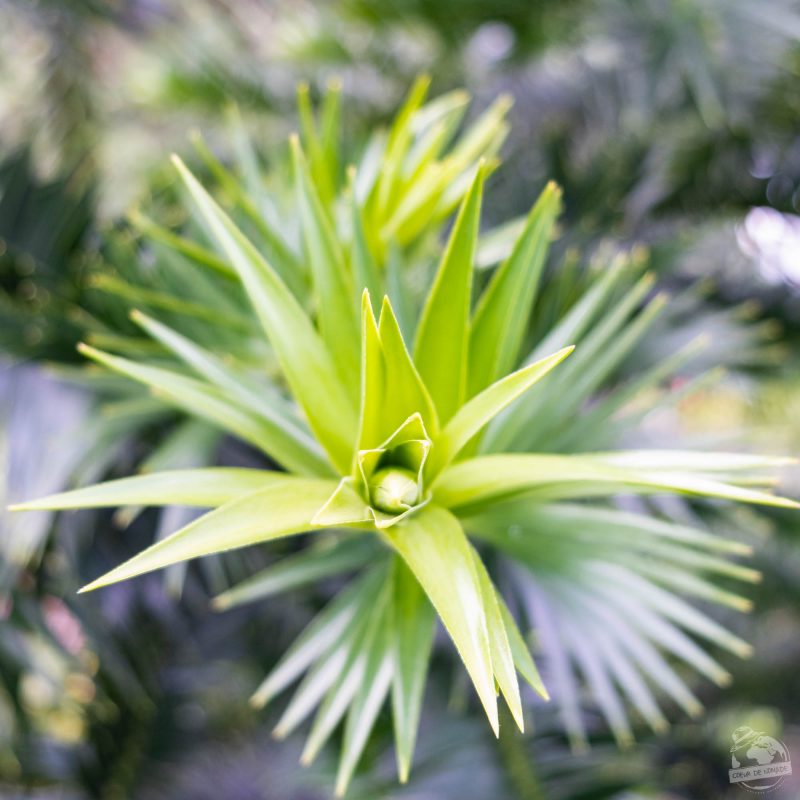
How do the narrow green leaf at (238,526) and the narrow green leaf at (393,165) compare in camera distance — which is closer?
the narrow green leaf at (238,526)

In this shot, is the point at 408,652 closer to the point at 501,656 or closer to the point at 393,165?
the point at 501,656

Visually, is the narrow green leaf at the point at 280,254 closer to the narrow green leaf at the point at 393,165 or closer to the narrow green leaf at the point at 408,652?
the narrow green leaf at the point at 393,165

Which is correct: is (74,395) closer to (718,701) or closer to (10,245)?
(10,245)

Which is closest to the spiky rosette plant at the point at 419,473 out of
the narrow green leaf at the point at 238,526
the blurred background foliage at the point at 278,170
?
the narrow green leaf at the point at 238,526

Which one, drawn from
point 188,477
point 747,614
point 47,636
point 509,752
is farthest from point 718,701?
point 188,477

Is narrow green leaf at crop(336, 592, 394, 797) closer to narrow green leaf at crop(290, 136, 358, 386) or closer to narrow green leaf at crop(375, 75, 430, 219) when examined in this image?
narrow green leaf at crop(290, 136, 358, 386)
